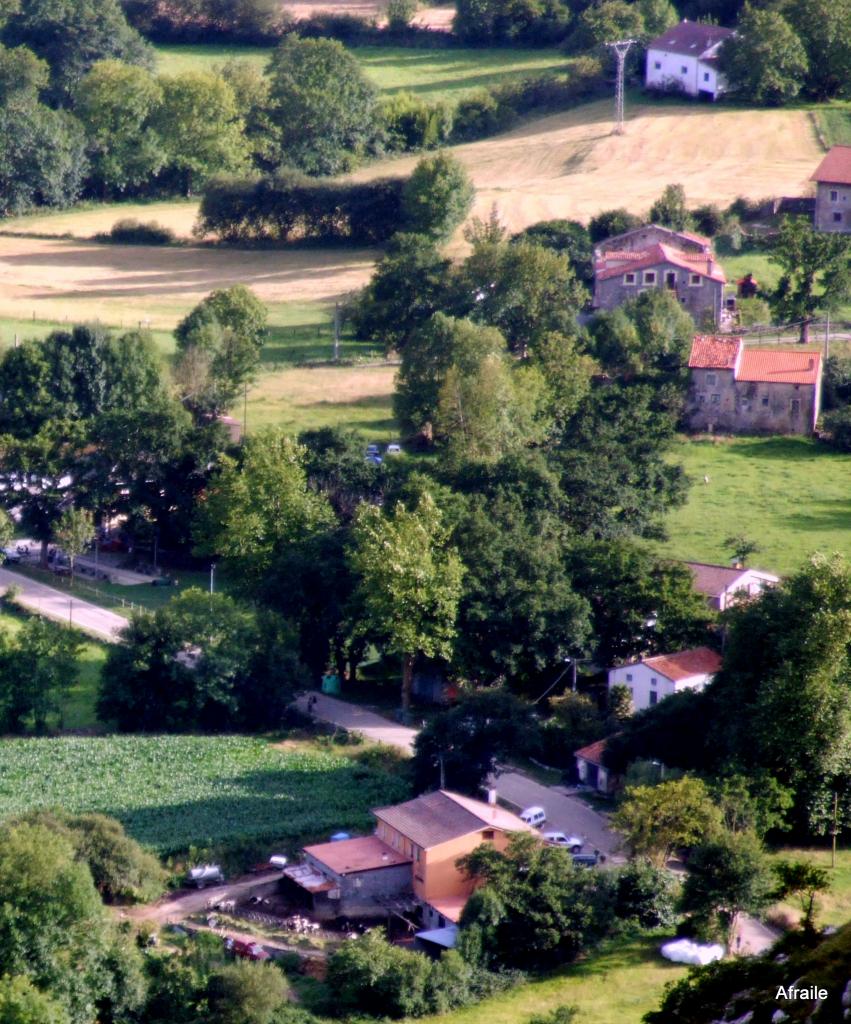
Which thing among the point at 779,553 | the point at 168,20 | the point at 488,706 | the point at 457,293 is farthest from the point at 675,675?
the point at 168,20

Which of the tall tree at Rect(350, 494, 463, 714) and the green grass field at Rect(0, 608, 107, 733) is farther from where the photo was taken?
the green grass field at Rect(0, 608, 107, 733)

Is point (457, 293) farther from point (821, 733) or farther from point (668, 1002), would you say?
point (668, 1002)

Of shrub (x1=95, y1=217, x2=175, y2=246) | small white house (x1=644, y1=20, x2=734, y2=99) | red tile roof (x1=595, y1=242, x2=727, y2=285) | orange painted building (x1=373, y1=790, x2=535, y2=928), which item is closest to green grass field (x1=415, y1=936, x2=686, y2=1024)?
orange painted building (x1=373, y1=790, x2=535, y2=928)

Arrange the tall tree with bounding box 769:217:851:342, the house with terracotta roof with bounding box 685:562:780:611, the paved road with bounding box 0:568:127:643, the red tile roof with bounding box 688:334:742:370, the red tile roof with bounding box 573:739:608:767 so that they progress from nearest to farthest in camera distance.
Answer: the red tile roof with bounding box 573:739:608:767
the house with terracotta roof with bounding box 685:562:780:611
the paved road with bounding box 0:568:127:643
the red tile roof with bounding box 688:334:742:370
the tall tree with bounding box 769:217:851:342

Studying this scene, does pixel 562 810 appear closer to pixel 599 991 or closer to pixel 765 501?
pixel 599 991

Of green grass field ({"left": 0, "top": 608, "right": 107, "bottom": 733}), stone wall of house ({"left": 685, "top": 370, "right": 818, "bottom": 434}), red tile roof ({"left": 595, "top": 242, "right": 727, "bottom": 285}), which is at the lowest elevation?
green grass field ({"left": 0, "top": 608, "right": 107, "bottom": 733})

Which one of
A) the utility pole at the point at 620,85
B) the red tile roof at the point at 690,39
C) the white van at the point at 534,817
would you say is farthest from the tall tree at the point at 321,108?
the white van at the point at 534,817

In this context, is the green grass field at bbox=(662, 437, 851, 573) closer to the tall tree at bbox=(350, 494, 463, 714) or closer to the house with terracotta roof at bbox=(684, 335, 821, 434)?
the house with terracotta roof at bbox=(684, 335, 821, 434)
